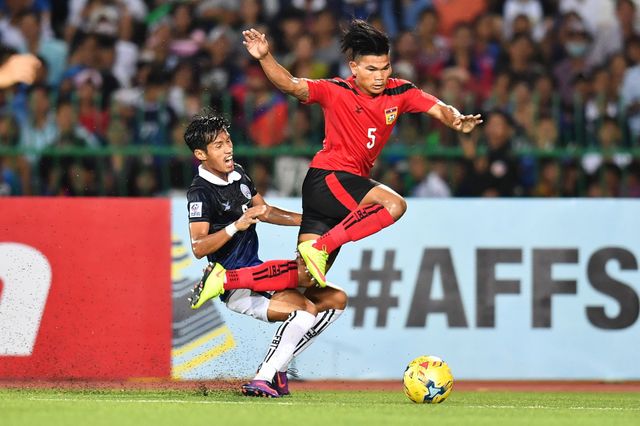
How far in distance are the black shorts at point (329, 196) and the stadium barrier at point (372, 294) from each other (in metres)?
2.40

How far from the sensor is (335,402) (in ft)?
30.1

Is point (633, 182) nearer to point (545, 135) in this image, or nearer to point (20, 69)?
point (545, 135)

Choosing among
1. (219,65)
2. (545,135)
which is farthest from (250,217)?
(219,65)

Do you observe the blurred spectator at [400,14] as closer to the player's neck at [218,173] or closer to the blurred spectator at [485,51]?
the blurred spectator at [485,51]

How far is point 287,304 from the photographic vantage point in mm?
9562

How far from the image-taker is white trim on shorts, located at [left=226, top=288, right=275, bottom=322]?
9633 mm

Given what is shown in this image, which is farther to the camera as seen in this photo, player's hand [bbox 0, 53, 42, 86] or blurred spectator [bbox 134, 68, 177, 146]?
player's hand [bbox 0, 53, 42, 86]

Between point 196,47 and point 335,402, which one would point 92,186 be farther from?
point 335,402

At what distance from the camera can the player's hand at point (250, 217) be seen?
9.10 metres

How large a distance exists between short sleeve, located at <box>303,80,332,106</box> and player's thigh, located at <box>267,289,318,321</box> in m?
1.45

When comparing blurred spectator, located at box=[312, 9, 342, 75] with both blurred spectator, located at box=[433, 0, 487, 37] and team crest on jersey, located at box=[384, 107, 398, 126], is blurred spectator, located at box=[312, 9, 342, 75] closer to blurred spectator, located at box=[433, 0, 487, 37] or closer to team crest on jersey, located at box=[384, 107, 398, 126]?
blurred spectator, located at box=[433, 0, 487, 37]

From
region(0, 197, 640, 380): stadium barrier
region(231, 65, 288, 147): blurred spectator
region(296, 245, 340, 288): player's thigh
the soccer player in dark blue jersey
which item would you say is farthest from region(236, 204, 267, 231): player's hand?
region(231, 65, 288, 147): blurred spectator

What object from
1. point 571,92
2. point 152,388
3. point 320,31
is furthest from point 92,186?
point 571,92

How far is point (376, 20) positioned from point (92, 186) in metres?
4.37
